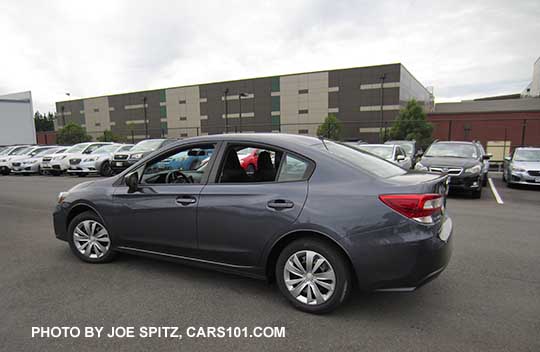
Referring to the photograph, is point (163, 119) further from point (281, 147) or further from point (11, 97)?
point (281, 147)

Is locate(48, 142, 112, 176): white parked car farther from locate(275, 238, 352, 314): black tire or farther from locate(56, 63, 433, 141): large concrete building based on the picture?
locate(56, 63, 433, 141): large concrete building

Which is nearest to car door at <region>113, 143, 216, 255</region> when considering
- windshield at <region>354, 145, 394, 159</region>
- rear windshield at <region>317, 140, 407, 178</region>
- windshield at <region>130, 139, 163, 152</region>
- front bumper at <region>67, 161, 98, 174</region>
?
rear windshield at <region>317, 140, 407, 178</region>

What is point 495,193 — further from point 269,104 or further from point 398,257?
point 269,104

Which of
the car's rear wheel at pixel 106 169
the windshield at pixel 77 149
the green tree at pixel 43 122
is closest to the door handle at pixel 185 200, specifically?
the car's rear wheel at pixel 106 169

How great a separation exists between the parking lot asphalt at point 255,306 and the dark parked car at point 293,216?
28 cm

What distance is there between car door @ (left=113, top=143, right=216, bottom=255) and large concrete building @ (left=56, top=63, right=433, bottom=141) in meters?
37.1

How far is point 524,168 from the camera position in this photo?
10.6 m

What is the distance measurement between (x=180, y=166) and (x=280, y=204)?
1.79 metres

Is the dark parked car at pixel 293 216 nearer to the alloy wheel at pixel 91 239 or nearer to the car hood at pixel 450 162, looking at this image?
the alloy wheel at pixel 91 239

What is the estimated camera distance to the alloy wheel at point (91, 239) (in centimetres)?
422

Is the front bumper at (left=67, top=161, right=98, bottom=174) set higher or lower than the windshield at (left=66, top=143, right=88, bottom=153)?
lower

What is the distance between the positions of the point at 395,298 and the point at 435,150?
869cm

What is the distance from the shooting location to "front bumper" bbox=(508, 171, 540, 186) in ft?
34.0

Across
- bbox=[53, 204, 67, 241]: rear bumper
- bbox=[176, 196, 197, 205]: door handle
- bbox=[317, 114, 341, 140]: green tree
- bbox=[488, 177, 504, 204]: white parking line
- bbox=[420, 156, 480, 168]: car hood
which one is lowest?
bbox=[488, 177, 504, 204]: white parking line
